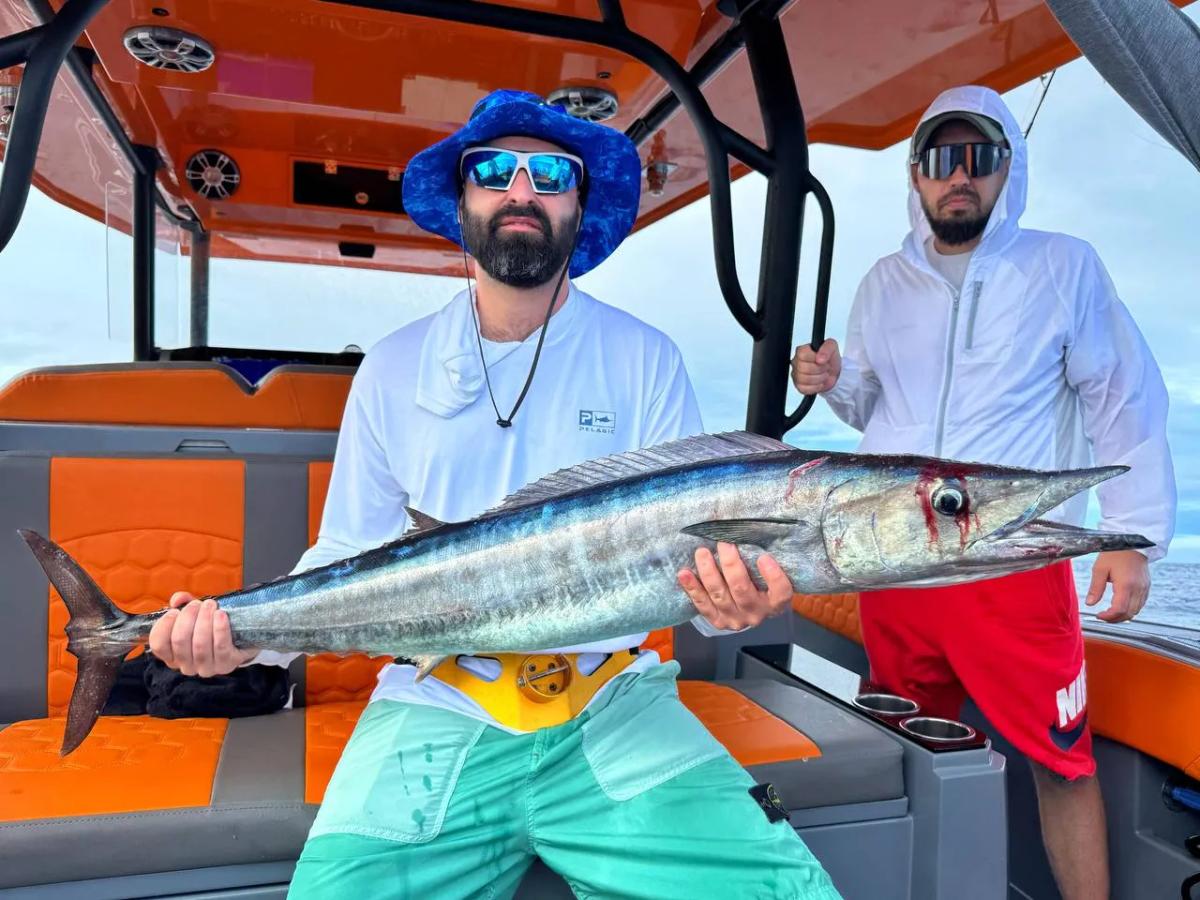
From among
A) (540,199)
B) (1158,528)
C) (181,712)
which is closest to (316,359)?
(181,712)

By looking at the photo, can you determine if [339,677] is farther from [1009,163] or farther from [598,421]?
[1009,163]

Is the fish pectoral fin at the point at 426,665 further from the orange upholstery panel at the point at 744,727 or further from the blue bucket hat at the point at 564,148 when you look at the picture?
the blue bucket hat at the point at 564,148

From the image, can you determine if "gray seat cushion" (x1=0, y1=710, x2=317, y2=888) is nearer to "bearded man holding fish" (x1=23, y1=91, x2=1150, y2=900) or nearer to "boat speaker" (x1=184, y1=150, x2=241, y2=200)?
"bearded man holding fish" (x1=23, y1=91, x2=1150, y2=900)

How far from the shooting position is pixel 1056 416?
2.17 meters

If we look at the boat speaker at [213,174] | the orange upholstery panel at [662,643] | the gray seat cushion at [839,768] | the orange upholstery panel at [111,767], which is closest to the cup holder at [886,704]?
the gray seat cushion at [839,768]

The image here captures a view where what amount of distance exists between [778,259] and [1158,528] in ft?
4.16

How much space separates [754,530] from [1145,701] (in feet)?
5.50

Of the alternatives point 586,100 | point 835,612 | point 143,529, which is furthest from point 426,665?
point 586,100

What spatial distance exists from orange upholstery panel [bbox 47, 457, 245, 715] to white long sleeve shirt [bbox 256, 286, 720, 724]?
71 cm

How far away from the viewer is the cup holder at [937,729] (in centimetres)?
206

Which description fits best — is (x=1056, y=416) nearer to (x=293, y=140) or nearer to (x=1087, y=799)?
(x=1087, y=799)

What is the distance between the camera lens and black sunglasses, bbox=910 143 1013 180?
7.15 feet

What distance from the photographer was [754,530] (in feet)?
4.15

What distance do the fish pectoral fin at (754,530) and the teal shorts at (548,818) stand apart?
1.72 ft
